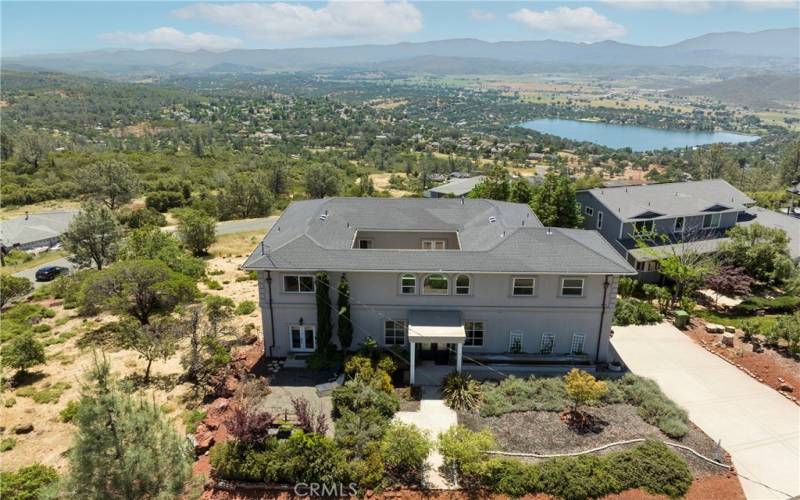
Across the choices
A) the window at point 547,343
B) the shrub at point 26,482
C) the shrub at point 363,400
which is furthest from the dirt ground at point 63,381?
the window at point 547,343

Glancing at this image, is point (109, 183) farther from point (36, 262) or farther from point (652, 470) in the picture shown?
point (652, 470)

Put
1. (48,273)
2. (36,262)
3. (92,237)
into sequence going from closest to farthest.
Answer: (92,237) < (48,273) < (36,262)

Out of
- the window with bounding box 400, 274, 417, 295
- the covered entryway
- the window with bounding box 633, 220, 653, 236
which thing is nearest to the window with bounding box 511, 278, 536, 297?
the covered entryway

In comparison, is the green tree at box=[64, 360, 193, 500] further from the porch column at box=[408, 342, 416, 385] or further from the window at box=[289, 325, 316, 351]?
the window at box=[289, 325, 316, 351]

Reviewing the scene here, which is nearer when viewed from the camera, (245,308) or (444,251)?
(444,251)

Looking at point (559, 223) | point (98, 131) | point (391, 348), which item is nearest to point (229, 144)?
point (98, 131)

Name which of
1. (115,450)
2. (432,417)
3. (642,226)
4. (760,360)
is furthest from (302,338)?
(642,226)

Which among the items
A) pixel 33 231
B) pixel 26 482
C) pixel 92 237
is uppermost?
pixel 92 237
